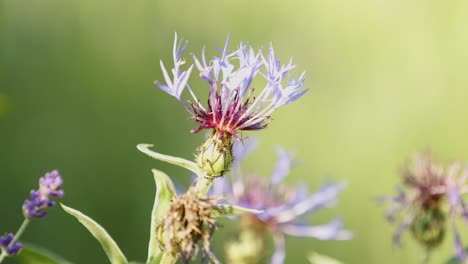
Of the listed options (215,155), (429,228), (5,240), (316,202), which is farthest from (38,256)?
(429,228)

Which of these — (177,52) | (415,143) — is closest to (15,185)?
(415,143)

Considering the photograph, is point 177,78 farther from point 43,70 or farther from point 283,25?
point 283,25

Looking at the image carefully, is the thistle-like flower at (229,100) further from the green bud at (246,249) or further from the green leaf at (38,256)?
the green bud at (246,249)

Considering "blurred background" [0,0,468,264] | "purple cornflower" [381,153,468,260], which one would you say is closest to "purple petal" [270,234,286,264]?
"purple cornflower" [381,153,468,260]

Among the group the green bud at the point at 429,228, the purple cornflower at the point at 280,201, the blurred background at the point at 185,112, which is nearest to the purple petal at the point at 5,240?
the purple cornflower at the point at 280,201

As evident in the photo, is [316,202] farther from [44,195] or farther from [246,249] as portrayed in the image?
[44,195]

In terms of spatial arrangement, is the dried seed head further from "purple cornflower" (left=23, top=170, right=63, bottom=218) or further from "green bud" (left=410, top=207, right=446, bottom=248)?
"green bud" (left=410, top=207, right=446, bottom=248)
